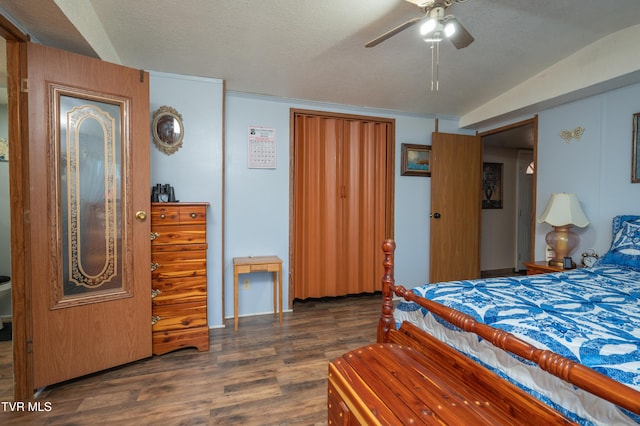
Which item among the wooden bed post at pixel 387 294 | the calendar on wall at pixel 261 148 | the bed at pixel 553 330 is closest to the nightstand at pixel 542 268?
the bed at pixel 553 330

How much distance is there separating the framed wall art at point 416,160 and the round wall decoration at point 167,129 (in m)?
2.65

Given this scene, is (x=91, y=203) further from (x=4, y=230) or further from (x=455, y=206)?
(x=455, y=206)

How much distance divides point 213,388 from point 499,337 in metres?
1.76

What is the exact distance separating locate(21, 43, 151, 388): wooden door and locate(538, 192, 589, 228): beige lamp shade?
3.57 m

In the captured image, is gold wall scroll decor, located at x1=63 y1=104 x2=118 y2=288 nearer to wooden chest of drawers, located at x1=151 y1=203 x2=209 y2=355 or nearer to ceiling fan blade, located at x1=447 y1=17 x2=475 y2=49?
wooden chest of drawers, located at x1=151 y1=203 x2=209 y2=355

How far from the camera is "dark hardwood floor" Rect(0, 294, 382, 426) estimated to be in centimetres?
164

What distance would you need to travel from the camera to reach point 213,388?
1.90 metres

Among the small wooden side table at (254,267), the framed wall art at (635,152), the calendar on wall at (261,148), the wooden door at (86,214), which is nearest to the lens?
the wooden door at (86,214)

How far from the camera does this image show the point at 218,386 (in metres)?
1.92

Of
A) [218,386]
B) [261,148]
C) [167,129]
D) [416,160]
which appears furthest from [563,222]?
[167,129]

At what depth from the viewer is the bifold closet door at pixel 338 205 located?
11.4 feet

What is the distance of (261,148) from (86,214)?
169 cm

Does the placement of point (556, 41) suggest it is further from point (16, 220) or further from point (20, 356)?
point (20, 356)

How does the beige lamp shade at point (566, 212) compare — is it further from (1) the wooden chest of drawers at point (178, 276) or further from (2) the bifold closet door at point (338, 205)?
(1) the wooden chest of drawers at point (178, 276)
